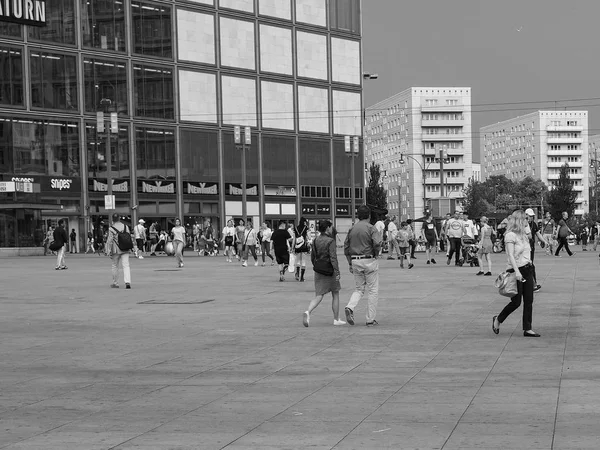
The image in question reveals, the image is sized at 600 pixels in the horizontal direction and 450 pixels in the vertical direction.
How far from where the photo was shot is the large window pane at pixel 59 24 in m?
65.2

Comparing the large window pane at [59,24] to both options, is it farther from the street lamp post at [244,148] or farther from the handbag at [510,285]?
the handbag at [510,285]

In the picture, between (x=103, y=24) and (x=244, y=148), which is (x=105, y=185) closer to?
(x=244, y=148)

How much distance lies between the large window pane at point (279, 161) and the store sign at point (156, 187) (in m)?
8.81

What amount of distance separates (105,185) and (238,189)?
38.0 feet

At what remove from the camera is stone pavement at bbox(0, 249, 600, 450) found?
708cm

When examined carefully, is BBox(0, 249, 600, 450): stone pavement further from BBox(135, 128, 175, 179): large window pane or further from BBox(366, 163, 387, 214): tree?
BBox(366, 163, 387, 214): tree

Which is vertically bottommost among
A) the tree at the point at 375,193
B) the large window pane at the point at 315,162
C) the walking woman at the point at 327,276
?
the walking woman at the point at 327,276

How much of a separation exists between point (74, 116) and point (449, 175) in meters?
121

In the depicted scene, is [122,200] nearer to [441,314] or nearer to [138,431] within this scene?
[441,314]

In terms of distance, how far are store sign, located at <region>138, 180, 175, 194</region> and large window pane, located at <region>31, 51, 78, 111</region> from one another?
23.2ft

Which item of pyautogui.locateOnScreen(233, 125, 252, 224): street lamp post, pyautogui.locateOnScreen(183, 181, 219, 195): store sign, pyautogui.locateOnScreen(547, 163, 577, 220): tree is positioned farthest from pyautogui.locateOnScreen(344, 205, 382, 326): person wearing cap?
pyautogui.locateOnScreen(547, 163, 577, 220): tree

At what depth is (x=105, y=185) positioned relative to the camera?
2682 inches

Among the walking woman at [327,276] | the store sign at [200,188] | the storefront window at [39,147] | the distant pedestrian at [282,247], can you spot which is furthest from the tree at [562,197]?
the walking woman at [327,276]

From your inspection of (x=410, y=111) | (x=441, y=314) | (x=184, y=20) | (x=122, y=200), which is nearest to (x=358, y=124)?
(x=184, y=20)
